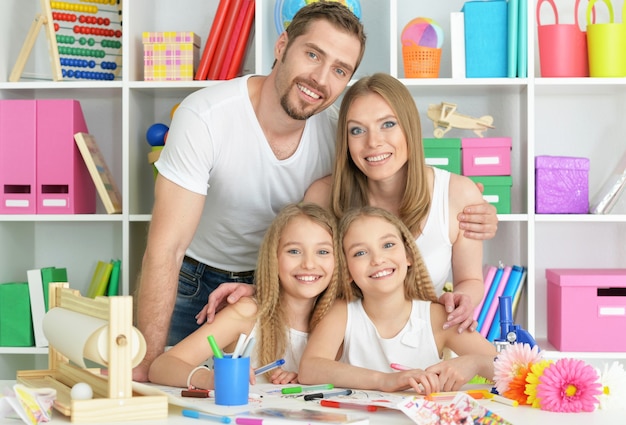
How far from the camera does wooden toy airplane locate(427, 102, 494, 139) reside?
284 cm

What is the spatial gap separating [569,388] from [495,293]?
4.97ft

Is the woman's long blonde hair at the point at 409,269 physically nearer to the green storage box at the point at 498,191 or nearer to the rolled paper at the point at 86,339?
the rolled paper at the point at 86,339

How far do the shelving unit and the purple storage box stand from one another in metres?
0.05

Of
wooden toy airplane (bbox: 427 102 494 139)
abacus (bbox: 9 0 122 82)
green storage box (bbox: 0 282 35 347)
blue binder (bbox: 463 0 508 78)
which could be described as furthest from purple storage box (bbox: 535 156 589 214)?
green storage box (bbox: 0 282 35 347)

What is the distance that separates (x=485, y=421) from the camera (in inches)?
47.3

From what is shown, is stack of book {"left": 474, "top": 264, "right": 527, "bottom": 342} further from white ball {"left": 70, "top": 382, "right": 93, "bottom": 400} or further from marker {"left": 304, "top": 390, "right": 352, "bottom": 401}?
white ball {"left": 70, "top": 382, "right": 93, "bottom": 400}

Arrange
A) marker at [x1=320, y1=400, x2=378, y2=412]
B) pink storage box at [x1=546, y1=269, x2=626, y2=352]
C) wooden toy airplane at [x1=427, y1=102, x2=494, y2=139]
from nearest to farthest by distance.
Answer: marker at [x1=320, y1=400, x2=378, y2=412]
pink storage box at [x1=546, y1=269, x2=626, y2=352]
wooden toy airplane at [x1=427, y1=102, x2=494, y2=139]

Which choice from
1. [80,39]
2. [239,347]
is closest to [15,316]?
[80,39]

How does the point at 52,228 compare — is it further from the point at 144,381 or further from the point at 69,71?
the point at 144,381

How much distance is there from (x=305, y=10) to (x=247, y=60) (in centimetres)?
93

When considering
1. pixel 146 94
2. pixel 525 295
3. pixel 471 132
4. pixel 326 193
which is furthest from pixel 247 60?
pixel 525 295

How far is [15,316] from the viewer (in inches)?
114

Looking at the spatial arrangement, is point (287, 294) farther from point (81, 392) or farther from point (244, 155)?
point (81, 392)

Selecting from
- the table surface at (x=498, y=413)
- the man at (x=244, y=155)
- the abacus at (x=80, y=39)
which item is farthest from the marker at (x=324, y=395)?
the abacus at (x=80, y=39)
